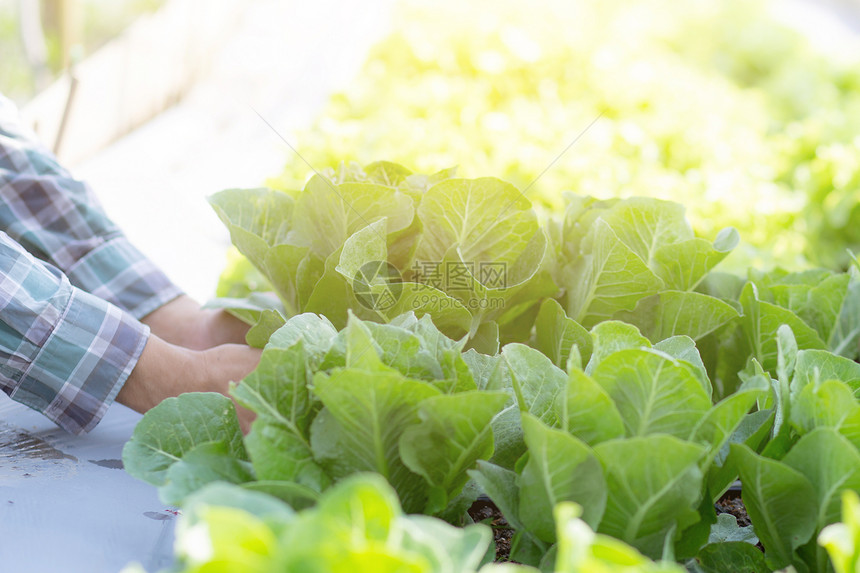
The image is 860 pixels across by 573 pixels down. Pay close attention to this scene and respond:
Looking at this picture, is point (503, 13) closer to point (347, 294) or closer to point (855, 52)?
point (855, 52)

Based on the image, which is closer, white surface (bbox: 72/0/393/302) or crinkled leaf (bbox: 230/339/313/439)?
crinkled leaf (bbox: 230/339/313/439)

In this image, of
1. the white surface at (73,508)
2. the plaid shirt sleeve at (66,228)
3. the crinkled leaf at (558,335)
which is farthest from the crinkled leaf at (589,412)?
the plaid shirt sleeve at (66,228)

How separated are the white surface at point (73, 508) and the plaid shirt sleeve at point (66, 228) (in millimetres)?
369

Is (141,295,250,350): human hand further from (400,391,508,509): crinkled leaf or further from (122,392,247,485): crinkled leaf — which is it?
(400,391,508,509): crinkled leaf

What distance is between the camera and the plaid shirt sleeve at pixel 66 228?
54.6 inches

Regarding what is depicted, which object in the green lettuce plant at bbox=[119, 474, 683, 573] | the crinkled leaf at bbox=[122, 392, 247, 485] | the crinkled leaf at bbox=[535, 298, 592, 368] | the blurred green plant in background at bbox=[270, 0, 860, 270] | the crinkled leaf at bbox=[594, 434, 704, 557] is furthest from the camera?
the blurred green plant in background at bbox=[270, 0, 860, 270]

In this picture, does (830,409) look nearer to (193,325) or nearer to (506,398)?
(506,398)

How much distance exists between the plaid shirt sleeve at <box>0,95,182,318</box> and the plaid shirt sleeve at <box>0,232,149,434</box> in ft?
1.18

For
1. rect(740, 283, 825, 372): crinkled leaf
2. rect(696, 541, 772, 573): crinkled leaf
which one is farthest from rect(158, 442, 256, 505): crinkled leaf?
rect(740, 283, 825, 372): crinkled leaf

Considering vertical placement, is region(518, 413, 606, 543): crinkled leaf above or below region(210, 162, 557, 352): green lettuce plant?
below

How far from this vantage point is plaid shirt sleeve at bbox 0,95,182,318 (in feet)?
4.55

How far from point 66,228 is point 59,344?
507 mm

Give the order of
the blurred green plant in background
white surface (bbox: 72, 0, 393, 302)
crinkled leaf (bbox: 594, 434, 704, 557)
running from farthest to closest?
the blurred green plant in background, white surface (bbox: 72, 0, 393, 302), crinkled leaf (bbox: 594, 434, 704, 557)

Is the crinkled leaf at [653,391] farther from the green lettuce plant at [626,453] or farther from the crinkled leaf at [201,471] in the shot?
the crinkled leaf at [201,471]
